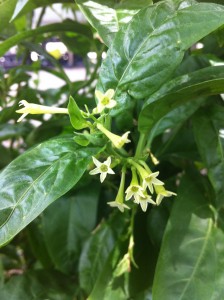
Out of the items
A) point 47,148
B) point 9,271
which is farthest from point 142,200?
point 9,271

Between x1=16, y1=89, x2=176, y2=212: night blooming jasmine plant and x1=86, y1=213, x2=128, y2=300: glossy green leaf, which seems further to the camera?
x1=86, y1=213, x2=128, y2=300: glossy green leaf

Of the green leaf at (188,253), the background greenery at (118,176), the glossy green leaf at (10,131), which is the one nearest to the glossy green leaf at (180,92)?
the background greenery at (118,176)

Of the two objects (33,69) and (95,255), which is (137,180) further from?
(33,69)

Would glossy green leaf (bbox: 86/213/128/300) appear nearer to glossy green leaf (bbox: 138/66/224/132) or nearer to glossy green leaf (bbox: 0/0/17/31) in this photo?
glossy green leaf (bbox: 138/66/224/132)

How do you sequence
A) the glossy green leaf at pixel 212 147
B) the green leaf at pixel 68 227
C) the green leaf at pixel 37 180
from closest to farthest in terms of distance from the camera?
the green leaf at pixel 37 180
the glossy green leaf at pixel 212 147
the green leaf at pixel 68 227

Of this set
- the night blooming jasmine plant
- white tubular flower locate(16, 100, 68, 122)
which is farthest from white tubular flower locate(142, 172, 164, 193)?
white tubular flower locate(16, 100, 68, 122)

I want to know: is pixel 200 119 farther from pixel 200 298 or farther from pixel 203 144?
pixel 200 298

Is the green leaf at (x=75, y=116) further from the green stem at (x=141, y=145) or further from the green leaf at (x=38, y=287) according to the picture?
the green leaf at (x=38, y=287)
